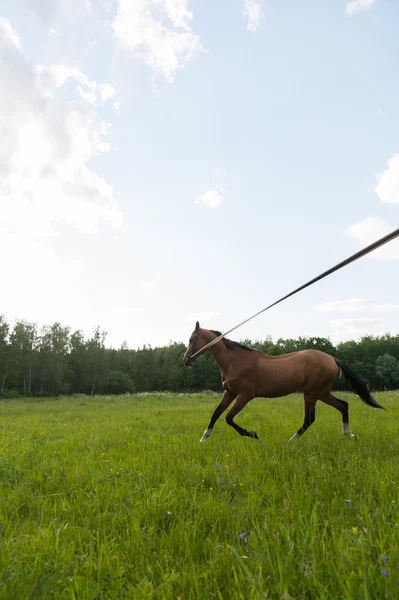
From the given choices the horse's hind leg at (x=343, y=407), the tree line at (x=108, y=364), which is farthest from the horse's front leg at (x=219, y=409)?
the tree line at (x=108, y=364)

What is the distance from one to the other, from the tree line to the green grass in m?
49.0

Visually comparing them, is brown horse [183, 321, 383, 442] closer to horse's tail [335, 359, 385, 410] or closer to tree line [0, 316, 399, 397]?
horse's tail [335, 359, 385, 410]

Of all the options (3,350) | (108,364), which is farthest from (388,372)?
(3,350)

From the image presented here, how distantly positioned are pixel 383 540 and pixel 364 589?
0.71 meters

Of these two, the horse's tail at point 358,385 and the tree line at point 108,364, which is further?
the tree line at point 108,364

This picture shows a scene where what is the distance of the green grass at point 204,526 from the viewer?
1874 mm

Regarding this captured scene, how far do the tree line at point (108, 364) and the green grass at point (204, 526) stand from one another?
49044mm

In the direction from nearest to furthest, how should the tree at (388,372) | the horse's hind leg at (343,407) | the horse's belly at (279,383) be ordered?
1. the horse's hind leg at (343,407)
2. the horse's belly at (279,383)
3. the tree at (388,372)

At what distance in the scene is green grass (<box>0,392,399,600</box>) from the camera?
1.87 m

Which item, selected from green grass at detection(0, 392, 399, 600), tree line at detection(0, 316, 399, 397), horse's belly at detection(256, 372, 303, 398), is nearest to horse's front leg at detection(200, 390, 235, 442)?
horse's belly at detection(256, 372, 303, 398)

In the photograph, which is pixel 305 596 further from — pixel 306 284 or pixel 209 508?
pixel 306 284

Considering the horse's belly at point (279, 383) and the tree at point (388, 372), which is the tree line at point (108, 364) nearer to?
the tree at point (388, 372)

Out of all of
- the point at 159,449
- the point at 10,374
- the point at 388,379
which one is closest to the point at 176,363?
the point at 10,374

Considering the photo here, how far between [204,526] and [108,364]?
8382cm
